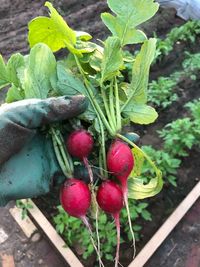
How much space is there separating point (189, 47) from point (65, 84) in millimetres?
2469

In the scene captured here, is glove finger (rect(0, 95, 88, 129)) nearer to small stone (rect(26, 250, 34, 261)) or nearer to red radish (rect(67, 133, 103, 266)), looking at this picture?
red radish (rect(67, 133, 103, 266))

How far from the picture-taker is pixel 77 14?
4168 mm

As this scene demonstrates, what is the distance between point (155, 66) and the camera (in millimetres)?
3645

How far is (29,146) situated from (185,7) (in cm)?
289

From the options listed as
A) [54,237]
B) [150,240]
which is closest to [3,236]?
[54,237]

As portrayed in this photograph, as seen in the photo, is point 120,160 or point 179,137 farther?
point 179,137

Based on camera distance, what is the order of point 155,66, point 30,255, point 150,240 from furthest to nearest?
point 155,66, point 30,255, point 150,240

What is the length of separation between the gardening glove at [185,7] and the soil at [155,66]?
71 millimetres

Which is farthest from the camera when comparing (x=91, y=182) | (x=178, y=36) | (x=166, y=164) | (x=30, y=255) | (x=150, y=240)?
(x=178, y=36)

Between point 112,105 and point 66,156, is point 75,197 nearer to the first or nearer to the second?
point 66,156

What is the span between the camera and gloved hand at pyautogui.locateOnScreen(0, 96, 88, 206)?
4.97 ft

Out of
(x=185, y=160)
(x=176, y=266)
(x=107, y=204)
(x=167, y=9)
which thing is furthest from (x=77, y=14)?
Answer: (x=107, y=204)

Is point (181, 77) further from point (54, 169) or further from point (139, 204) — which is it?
point (54, 169)

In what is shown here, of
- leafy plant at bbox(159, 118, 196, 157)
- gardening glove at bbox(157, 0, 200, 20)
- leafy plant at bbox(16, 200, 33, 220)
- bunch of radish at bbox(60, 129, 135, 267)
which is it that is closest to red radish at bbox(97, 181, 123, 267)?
bunch of radish at bbox(60, 129, 135, 267)
